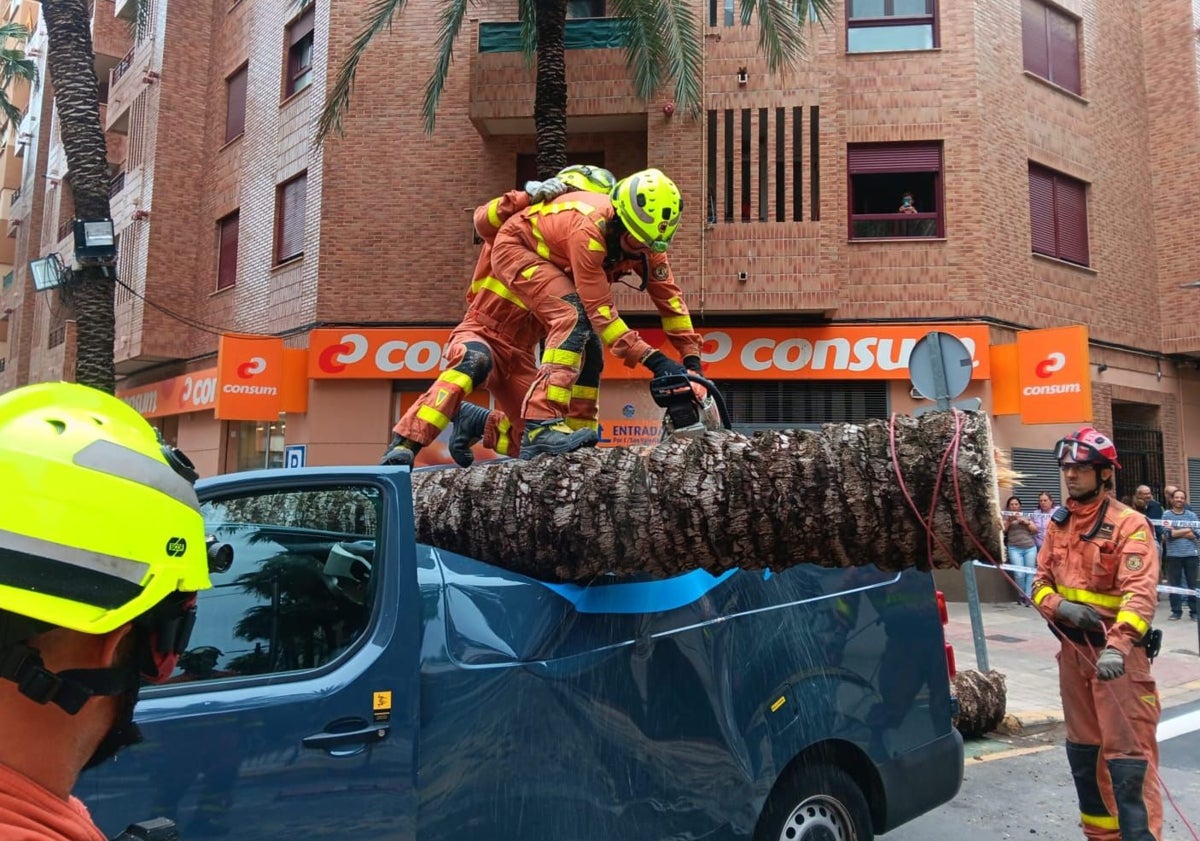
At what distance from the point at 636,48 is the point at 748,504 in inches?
436

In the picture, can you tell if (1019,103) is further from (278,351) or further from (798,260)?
(278,351)

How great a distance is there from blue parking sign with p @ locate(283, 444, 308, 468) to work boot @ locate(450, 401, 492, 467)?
976 cm

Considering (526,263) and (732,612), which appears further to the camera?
(526,263)

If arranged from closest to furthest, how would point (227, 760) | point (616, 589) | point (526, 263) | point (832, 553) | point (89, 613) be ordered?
point (89, 613), point (227, 760), point (832, 553), point (616, 589), point (526, 263)

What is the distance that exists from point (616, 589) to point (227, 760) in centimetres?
121

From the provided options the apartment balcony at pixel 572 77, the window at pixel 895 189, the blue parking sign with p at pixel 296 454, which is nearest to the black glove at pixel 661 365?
the apartment balcony at pixel 572 77

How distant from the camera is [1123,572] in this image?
3.65 m

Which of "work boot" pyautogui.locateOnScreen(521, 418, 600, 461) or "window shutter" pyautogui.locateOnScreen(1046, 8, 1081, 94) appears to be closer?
"work boot" pyautogui.locateOnScreen(521, 418, 600, 461)

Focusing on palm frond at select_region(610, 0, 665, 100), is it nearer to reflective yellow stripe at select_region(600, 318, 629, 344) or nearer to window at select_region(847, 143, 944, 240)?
window at select_region(847, 143, 944, 240)

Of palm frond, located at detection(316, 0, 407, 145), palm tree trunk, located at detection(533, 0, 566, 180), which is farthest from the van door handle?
palm frond, located at detection(316, 0, 407, 145)

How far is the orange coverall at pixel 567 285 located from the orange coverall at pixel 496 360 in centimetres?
13

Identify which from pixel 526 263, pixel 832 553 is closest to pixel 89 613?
pixel 832 553

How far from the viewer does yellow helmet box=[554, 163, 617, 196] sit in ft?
15.2

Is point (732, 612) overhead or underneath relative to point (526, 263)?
underneath
